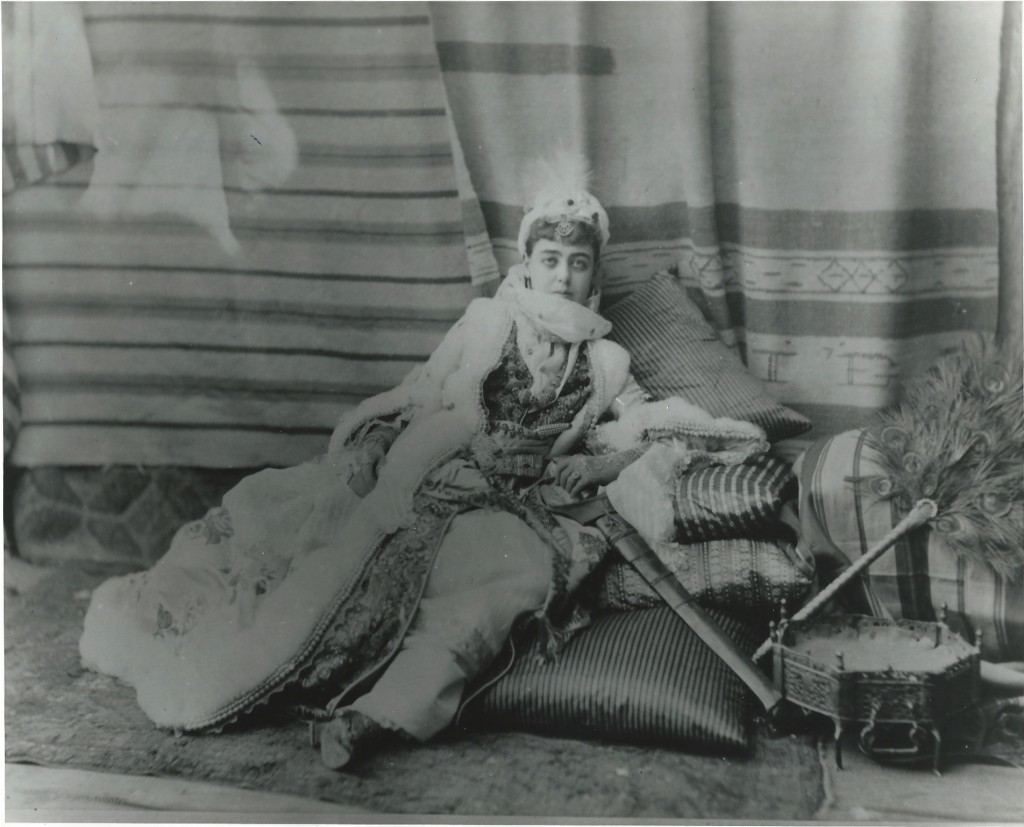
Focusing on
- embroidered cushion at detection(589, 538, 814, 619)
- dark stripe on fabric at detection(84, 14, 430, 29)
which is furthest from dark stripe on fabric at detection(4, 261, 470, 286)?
embroidered cushion at detection(589, 538, 814, 619)

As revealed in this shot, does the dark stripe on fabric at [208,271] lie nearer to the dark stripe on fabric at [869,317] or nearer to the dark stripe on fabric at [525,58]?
the dark stripe on fabric at [525,58]

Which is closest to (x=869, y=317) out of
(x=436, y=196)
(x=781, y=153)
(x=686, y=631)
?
(x=781, y=153)

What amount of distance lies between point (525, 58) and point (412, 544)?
1157 millimetres

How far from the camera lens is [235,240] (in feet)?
7.53

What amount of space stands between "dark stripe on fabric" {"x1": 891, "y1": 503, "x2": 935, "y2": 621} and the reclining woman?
1.87 ft

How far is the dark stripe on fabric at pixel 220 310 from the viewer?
2311 mm

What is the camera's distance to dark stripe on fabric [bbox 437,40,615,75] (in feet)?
7.51

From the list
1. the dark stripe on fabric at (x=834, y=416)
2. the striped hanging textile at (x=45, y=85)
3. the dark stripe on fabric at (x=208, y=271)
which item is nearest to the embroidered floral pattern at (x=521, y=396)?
the dark stripe on fabric at (x=208, y=271)

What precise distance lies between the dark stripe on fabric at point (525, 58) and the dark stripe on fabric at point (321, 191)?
292 millimetres

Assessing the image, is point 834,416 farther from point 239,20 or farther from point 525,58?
point 239,20

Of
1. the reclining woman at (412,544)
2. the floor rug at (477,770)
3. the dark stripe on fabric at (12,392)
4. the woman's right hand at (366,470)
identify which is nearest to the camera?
the floor rug at (477,770)

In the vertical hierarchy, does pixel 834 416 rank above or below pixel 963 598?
above

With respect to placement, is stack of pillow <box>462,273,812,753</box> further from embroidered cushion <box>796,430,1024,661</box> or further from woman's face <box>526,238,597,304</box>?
woman's face <box>526,238,597,304</box>

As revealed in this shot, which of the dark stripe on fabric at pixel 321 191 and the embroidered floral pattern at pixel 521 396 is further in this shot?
the dark stripe on fabric at pixel 321 191
